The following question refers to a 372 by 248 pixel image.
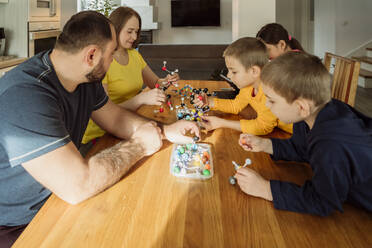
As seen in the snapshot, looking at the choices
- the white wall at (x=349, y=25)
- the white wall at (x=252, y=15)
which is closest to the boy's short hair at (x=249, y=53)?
the white wall at (x=252, y=15)

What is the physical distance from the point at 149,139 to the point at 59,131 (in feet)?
1.23

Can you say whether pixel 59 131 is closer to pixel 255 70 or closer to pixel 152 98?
pixel 152 98

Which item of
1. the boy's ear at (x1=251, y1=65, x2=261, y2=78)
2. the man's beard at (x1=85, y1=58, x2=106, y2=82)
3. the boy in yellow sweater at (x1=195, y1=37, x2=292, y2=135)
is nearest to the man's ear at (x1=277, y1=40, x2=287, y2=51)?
the boy in yellow sweater at (x1=195, y1=37, x2=292, y2=135)

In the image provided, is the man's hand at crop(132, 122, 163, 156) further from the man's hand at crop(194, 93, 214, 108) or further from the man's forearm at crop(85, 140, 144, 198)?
the man's hand at crop(194, 93, 214, 108)

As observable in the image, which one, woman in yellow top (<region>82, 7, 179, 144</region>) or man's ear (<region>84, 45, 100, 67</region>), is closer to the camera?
man's ear (<region>84, 45, 100, 67</region>)

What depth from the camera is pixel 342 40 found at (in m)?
7.02

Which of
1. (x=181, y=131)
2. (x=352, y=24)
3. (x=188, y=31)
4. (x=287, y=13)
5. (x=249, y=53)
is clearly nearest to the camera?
(x=181, y=131)

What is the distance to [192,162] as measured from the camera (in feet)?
3.51

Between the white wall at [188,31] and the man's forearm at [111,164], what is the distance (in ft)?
30.9

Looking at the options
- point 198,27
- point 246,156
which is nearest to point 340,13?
point 198,27

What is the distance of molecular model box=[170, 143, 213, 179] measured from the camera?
3.25ft

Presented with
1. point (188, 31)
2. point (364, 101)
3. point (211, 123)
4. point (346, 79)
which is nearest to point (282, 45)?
point (346, 79)

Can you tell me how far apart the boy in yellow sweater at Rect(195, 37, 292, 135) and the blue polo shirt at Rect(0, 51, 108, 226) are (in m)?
0.70

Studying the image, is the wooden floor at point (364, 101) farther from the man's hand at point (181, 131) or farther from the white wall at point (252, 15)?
the man's hand at point (181, 131)
